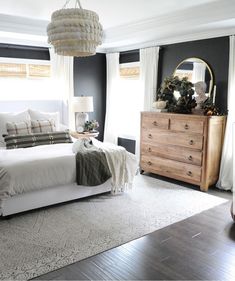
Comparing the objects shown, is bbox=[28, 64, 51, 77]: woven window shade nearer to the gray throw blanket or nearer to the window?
the window

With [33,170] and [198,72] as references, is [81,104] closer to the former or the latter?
[198,72]

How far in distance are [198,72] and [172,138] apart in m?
1.18

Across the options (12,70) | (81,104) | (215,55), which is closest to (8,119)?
(12,70)

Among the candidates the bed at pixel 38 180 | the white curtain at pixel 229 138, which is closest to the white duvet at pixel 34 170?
the bed at pixel 38 180

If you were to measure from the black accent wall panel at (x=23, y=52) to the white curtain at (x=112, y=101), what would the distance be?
4.55ft

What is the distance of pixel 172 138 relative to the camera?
184 inches

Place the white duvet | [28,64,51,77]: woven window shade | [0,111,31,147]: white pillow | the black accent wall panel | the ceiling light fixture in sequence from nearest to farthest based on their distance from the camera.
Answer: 1. the ceiling light fixture
2. the white duvet
3. [0,111,31,147]: white pillow
4. the black accent wall panel
5. [28,64,51,77]: woven window shade

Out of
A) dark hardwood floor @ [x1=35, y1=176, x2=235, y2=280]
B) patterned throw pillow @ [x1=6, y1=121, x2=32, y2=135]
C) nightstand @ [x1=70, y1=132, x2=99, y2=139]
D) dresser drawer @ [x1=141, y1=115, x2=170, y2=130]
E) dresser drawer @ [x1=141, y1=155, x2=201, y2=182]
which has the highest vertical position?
dresser drawer @ [x1=141, y1=115, x2=170, y2=130]

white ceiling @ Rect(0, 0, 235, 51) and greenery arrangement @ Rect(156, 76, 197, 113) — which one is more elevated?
white ceiling @ Rect(0, 0, 235, 51)

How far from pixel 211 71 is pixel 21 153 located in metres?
3.12

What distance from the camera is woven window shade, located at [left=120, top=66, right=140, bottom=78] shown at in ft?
20.0

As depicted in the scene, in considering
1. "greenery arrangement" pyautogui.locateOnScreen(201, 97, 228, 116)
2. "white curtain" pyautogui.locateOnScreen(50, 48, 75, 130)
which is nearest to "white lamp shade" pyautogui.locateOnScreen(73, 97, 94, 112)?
"white curtain" pyautogui.locateOnScreen(50, 48, 75, 130)

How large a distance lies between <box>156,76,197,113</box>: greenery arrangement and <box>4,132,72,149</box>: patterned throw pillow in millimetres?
1789

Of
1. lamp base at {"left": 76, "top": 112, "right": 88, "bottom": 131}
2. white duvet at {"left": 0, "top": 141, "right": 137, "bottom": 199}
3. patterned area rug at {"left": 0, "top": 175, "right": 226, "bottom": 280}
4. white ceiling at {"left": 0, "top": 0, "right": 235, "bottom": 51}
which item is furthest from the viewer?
lamp base at {"left": 76, "top": 112, "right": 88, "bottom": 131}
